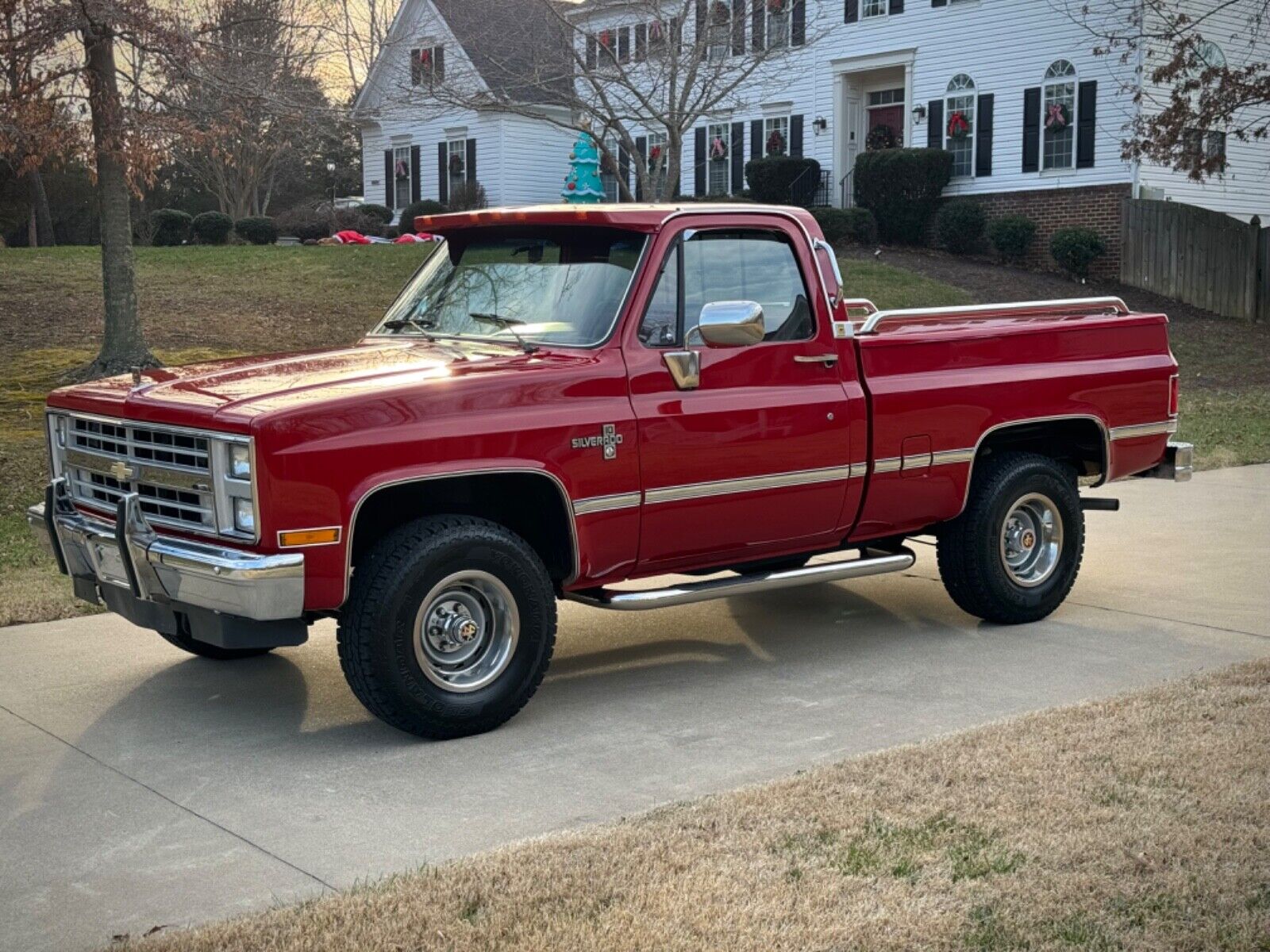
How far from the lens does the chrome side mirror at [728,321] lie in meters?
6.18

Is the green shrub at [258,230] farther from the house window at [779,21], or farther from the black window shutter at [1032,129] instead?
the black window shutter at [1032,129]

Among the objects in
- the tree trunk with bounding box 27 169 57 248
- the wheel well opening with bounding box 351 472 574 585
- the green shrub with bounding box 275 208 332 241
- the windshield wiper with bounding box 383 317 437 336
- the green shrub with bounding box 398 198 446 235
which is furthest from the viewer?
the green shrub with bounding box 275 208 332 241

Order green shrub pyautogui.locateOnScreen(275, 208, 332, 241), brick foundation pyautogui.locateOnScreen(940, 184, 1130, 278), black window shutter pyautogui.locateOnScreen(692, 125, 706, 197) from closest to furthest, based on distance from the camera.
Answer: brick foundation pyautogui.locateOnScreen(940, 184, 1130, 278), black window shutter pyautogui.locateOnScreen(692, 125, 706, 197), green shrub pyautogui.locateOnScreen(275, 208, 332, 241)

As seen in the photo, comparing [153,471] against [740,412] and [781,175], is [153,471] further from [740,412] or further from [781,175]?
[781,175]

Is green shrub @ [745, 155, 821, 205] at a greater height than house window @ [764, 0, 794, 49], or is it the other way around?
house window @ [764, 0, 794, 49]

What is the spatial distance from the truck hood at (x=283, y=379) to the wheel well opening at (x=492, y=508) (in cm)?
43

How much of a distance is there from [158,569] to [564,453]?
1.60m

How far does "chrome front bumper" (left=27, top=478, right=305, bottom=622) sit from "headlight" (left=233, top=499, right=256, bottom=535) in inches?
3.4

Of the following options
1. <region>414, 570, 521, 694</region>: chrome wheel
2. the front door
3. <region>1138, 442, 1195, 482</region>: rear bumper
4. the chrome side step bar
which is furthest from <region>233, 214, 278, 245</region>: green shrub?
<region>414, 570, 521, 694</region>: chrome wheel

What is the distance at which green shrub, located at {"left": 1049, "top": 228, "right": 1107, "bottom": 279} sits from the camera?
28766mm

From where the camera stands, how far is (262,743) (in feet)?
19.1

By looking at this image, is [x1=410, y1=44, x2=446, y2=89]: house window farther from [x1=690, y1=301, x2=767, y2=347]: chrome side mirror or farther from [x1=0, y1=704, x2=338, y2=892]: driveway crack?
[x1=0, y1=704, x2=338, y2=892]: driveway crack

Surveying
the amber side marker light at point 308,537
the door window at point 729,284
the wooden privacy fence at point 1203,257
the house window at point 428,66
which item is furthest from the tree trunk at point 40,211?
the amber side marker light at point 308,537

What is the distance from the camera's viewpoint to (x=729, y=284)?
6723 mm
